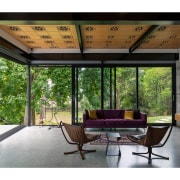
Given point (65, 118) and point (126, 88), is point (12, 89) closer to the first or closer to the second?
point (65, 118)

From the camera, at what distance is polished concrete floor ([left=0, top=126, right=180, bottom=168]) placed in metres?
4.46

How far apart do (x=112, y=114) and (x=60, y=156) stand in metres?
4.03

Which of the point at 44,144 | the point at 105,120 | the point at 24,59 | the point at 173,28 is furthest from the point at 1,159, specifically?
the point at 173,28

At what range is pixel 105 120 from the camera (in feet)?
26.4

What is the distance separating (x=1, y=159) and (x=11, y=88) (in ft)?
19.6

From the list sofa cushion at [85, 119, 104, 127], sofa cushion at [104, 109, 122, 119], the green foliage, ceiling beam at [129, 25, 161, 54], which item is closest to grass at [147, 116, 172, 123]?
sofa cushion at [104, 109, 122, 119]

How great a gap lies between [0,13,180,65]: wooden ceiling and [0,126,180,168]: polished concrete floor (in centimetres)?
292

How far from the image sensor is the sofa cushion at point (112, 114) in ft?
28.3

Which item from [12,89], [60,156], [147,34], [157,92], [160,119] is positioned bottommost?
[60,156]

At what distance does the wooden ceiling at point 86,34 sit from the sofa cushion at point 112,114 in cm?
231

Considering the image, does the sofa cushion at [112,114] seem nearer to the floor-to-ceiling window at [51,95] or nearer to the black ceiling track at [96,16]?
the floor-to-ceiling window at [51,95]

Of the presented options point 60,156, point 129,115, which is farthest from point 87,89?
point 60,156

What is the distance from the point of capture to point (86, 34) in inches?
265

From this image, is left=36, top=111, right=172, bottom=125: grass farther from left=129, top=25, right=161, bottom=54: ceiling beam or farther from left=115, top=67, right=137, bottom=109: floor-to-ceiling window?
left=129, top=25, right=161, bottom=54: ceiling beam
